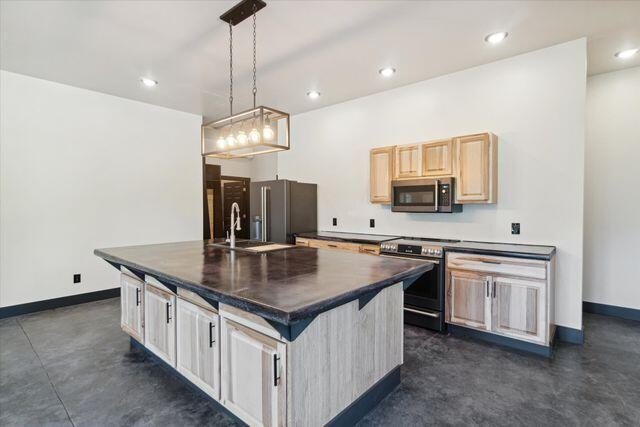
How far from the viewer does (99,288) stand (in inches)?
171

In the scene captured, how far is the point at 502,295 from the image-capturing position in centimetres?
290

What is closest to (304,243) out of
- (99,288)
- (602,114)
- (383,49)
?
(383,49)

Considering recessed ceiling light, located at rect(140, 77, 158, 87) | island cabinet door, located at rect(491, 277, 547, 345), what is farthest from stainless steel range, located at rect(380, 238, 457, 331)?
recessed ceiling light, located at rect(140, 77, 158, 87)

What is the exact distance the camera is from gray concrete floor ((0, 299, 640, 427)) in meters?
1.99

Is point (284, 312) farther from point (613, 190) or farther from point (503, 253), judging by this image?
point (613, 190)

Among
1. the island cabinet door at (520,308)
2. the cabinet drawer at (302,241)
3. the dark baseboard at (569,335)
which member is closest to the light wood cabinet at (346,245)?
the cabinet drawer at (302,241)

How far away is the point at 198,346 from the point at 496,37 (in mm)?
3473

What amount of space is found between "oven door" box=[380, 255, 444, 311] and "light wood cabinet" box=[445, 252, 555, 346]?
76 mm

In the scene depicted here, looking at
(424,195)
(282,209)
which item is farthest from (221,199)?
(424,195)

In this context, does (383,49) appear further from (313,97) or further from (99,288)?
(99,288)

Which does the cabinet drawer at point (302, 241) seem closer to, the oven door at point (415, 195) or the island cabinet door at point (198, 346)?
the oven door at point (415, 195)

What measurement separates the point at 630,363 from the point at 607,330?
745 millimetres

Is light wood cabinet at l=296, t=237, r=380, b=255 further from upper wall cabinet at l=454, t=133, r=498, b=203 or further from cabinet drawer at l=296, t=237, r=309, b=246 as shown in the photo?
upper wall cabinet at l=454, t=133, r=498, b=203

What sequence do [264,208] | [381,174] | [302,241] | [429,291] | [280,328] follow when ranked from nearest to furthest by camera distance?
1. [280,328]
2. [429,291]
3. [381,174]
4. [302,241]
5. [264,208]
